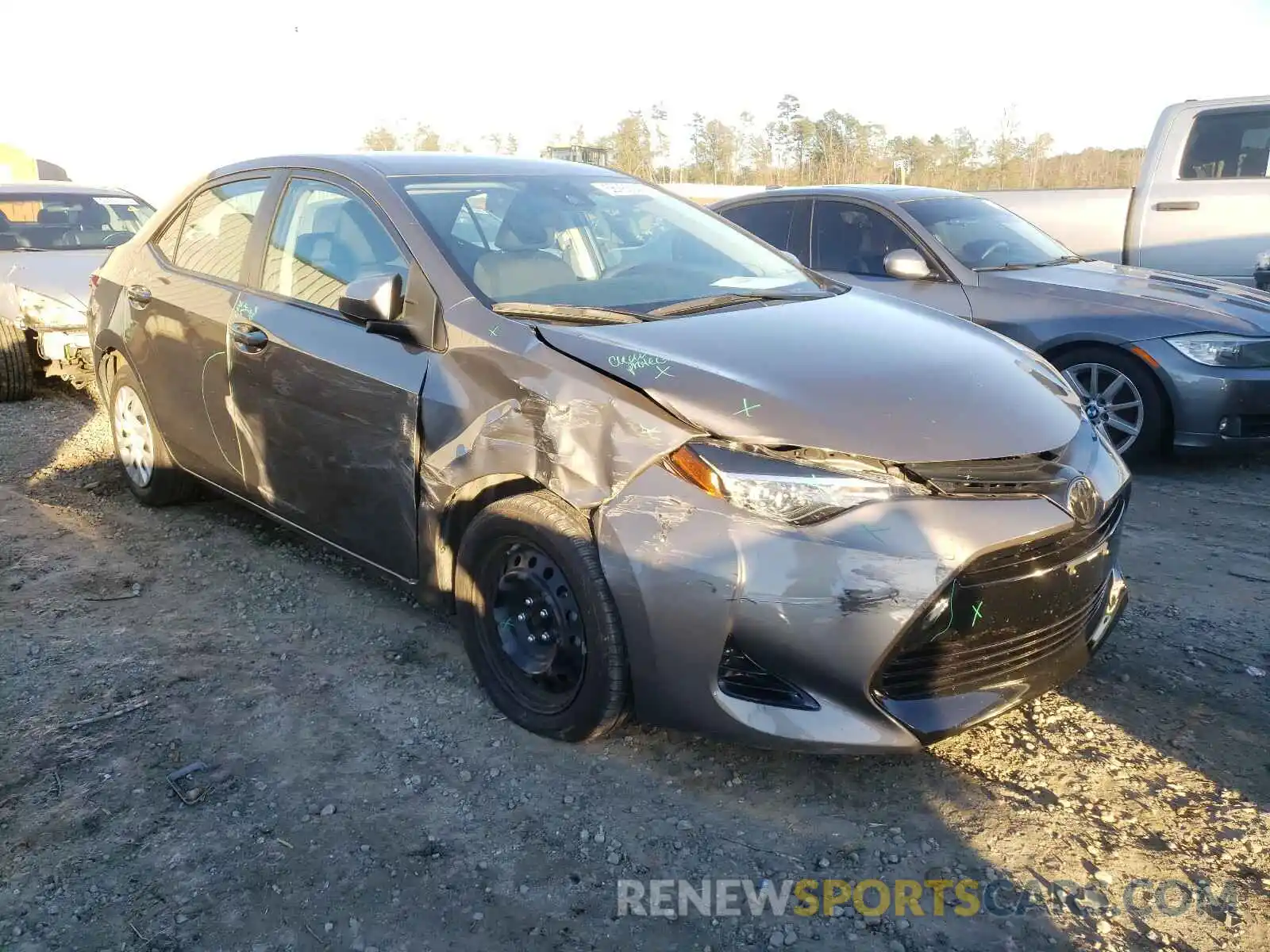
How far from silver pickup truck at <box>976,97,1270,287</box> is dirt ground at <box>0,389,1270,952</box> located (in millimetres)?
4240

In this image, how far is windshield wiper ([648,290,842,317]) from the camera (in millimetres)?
3074

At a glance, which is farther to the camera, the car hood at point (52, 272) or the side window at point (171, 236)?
the car hood at point (52, 272)

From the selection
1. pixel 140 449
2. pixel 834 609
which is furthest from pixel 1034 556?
pixel 140 449

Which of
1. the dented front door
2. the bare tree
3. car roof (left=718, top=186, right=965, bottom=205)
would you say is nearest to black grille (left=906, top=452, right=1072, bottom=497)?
the dented front door

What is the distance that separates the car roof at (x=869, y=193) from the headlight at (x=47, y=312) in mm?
4912

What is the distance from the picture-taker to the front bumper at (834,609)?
2314 mm

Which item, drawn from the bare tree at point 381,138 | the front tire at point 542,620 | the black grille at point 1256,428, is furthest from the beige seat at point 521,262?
the bare tree at point 381,138

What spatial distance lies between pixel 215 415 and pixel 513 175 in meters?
1.53

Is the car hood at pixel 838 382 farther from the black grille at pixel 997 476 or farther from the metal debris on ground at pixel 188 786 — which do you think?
the metal debris on ground at pixel 188 786

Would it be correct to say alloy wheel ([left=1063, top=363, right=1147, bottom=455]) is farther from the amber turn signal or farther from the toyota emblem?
the amber turn signal

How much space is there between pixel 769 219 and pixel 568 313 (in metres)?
3.93

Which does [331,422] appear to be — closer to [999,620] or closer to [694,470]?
[694,470]

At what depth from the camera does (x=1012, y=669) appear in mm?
2572

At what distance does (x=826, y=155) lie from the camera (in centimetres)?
3762
